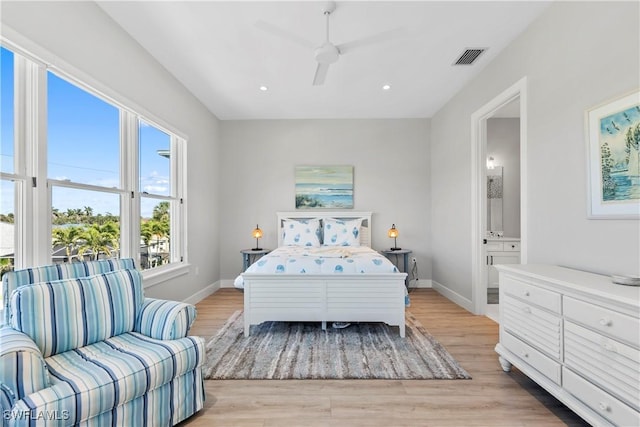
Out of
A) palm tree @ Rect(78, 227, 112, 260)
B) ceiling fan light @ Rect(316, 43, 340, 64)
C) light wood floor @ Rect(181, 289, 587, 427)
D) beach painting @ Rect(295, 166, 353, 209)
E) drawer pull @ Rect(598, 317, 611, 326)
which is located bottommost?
light wood floor @ Rect(181, 289, 587, 427)

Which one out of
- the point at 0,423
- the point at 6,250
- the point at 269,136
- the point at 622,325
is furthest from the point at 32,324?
the point at 269,136

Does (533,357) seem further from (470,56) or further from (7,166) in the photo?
(7,166)

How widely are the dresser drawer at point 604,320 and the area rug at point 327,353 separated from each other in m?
0.95

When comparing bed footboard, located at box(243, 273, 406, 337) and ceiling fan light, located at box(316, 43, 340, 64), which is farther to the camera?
bed footboard, located at box(243, 273, 406, 337)

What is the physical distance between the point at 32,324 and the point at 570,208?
133 inches

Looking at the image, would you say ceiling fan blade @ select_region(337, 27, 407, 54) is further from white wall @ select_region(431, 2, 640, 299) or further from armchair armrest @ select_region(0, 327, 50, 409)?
armchair armrest @ select_region(0, 327, 50, 409)

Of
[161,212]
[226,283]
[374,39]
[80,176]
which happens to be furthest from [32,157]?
[226,283]

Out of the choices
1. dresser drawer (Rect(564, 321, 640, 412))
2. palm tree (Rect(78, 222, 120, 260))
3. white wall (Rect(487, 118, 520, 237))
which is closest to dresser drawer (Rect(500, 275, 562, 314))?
dresser drawer (Rect(564, 321, 640, 412))

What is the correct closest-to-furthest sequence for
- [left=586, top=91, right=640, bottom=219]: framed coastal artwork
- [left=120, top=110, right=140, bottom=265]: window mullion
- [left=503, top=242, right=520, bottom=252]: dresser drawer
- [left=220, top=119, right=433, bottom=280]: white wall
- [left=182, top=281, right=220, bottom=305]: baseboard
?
[left=586, top=91, right=640, bottom=219]: framed coastal artwork → [left=120, top=110, right=140, bottom=265]: window mullion → [left=182, top=281, right=220, bottom=305]: baseboard → [left=503, top=242, right=520, bottom=252]: dresser drawer → [left=220, top=119, right=433, bottom=280]: white wall

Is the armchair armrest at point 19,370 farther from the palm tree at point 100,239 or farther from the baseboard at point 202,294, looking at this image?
the baseboard at point 202,294

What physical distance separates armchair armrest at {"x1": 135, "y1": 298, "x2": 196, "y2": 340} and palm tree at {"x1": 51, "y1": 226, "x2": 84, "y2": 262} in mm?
878

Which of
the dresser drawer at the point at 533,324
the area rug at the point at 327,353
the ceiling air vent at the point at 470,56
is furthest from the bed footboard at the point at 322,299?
the ceiling air vent at the point at 470,56

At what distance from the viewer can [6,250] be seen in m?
1.78

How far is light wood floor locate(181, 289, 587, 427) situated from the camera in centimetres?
175
